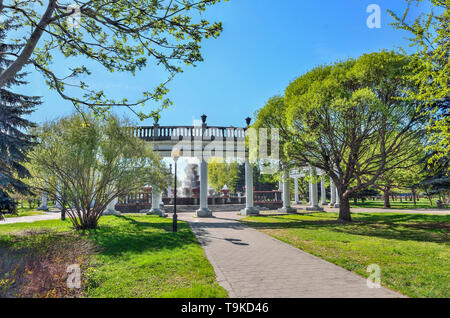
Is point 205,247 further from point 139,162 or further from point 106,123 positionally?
point 106,123

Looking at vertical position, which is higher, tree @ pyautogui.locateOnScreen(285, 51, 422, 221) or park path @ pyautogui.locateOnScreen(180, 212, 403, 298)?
tree @ pyautogui.locateOnScreen(285, 51, 422, 221)

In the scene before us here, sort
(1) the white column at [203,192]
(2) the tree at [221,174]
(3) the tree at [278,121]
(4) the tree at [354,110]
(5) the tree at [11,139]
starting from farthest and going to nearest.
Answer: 1. (2) the tree at [221,174]
2. (1) the white column at [203,192]
3. (3) the tree at [278,121]
4. (4) the tree at [354,110]
5. (5) the tree at [11,139]

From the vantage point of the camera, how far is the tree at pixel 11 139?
1214cm

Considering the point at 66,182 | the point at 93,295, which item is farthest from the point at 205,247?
the point at 66,182

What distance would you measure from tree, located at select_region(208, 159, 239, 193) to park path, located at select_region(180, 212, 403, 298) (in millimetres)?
47818

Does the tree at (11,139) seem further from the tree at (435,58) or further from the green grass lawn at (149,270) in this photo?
the tree at (435,58)

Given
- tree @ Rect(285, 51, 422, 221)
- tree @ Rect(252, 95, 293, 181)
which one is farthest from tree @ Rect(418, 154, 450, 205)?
tree @ Rect(252, 95, 293, 181)

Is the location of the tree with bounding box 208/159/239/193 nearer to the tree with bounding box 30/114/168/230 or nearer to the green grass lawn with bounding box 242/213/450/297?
the tree with bounding box 30/114/168/230

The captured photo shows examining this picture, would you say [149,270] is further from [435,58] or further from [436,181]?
[436,181]

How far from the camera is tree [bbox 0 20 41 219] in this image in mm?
12141

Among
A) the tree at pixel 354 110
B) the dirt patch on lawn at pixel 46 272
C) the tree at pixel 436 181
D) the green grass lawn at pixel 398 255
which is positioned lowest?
the green grass lawn at pixel 398 255

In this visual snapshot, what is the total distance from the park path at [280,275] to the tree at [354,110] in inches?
379

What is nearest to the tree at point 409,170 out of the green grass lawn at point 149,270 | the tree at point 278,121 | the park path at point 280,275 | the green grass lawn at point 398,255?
the green grass lawn at point 398,255
